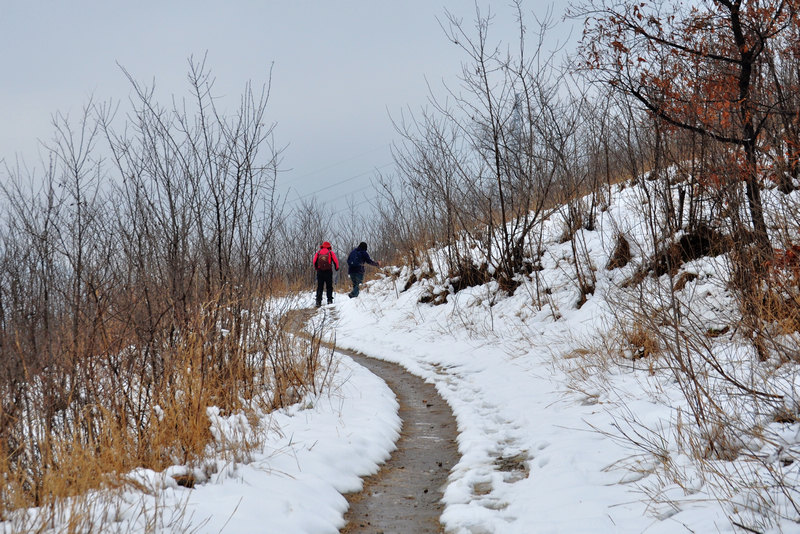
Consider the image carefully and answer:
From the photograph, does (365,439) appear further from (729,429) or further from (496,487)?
(729,429)

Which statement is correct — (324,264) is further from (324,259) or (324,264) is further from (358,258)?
(358,258)

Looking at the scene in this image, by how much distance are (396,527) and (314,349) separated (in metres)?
3.29

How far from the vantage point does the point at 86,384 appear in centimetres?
382

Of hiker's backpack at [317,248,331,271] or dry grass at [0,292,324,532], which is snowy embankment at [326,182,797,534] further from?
hiker's backpack at [317,248,331,271]

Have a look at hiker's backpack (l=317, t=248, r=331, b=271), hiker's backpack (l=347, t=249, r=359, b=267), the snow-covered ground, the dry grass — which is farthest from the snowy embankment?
hiker's backpack (l=347, t=249, r=359, b=267)

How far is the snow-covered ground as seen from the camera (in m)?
2.91

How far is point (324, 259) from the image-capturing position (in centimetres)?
1591

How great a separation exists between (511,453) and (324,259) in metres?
11.9

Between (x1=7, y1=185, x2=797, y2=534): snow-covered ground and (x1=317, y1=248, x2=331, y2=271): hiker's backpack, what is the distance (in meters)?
7.44

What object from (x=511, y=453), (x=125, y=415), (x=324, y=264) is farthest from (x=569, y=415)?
(x=324, y=264)

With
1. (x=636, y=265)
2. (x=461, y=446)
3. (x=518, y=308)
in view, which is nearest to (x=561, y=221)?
(x=518, y=308)

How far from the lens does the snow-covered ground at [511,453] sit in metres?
2.91

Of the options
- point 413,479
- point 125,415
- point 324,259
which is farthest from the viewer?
point 324,259

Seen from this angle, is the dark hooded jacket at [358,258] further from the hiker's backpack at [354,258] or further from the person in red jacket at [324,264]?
the person in red jacket at [324,264]
